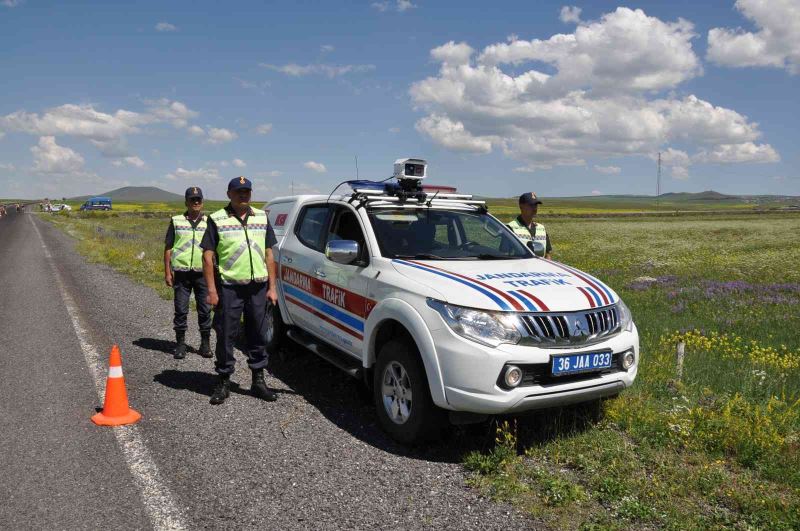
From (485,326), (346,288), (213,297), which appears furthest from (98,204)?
(485,326)

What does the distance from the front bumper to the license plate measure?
44 millimetres

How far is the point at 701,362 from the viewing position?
675 centimetres

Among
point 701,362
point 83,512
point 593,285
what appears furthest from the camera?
point 701,362

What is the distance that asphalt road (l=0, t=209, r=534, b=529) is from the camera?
3.52 meters

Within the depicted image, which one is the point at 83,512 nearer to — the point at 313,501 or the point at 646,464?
the point at 313,501

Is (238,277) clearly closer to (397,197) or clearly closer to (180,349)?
(397,197)

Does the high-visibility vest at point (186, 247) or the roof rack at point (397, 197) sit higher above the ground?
the roof rack at point (397, 197)

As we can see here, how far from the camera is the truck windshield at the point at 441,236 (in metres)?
5.26

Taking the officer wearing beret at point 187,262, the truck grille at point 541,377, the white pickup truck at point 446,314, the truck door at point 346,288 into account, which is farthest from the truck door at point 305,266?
the truck grille at point 541,377

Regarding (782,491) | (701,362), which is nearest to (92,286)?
(701,362)

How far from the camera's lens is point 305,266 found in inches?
250

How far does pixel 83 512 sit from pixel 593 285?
3899mm

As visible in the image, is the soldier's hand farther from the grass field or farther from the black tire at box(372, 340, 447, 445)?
the grass field

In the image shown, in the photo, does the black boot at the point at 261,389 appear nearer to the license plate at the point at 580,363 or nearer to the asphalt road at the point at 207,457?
the asphalt road at the point at 207,457
